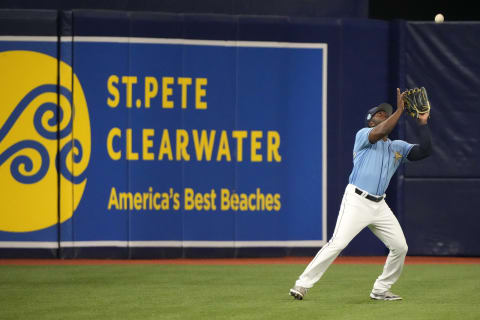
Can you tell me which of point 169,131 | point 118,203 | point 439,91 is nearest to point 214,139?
point 169,131

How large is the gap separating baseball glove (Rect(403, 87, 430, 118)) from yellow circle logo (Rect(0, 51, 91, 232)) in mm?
5293

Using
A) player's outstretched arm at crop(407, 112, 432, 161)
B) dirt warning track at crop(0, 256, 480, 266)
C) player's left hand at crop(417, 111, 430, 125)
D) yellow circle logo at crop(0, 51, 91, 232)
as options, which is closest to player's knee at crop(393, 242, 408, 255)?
player's outstretched arm at crop(407, 112, 432, 161)

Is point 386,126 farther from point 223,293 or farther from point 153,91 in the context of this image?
point 153,91

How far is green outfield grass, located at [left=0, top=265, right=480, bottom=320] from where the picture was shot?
775 cm

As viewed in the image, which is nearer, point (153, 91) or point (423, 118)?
point (423, 118)

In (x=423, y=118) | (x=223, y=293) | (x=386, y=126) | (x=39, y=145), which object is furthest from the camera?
(x=39, y=145)

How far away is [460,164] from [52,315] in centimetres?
706

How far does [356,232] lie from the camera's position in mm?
8359

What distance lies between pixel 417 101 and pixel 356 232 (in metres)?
1.35

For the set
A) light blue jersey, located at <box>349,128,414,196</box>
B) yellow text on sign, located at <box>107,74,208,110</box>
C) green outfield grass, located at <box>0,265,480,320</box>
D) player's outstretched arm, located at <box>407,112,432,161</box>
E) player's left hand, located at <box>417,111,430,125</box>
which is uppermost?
yellow text on sign, located at <box>107,74,208,110</box>

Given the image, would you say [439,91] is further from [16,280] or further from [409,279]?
[16,280]

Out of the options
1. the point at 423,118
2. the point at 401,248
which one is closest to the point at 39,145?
the point at 401,248

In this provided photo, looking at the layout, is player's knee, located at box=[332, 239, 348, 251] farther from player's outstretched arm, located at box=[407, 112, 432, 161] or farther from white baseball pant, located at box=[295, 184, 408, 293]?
player's outstretched arm, located at box=[407, 112, 432, 161]

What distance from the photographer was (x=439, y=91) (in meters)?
12.7
